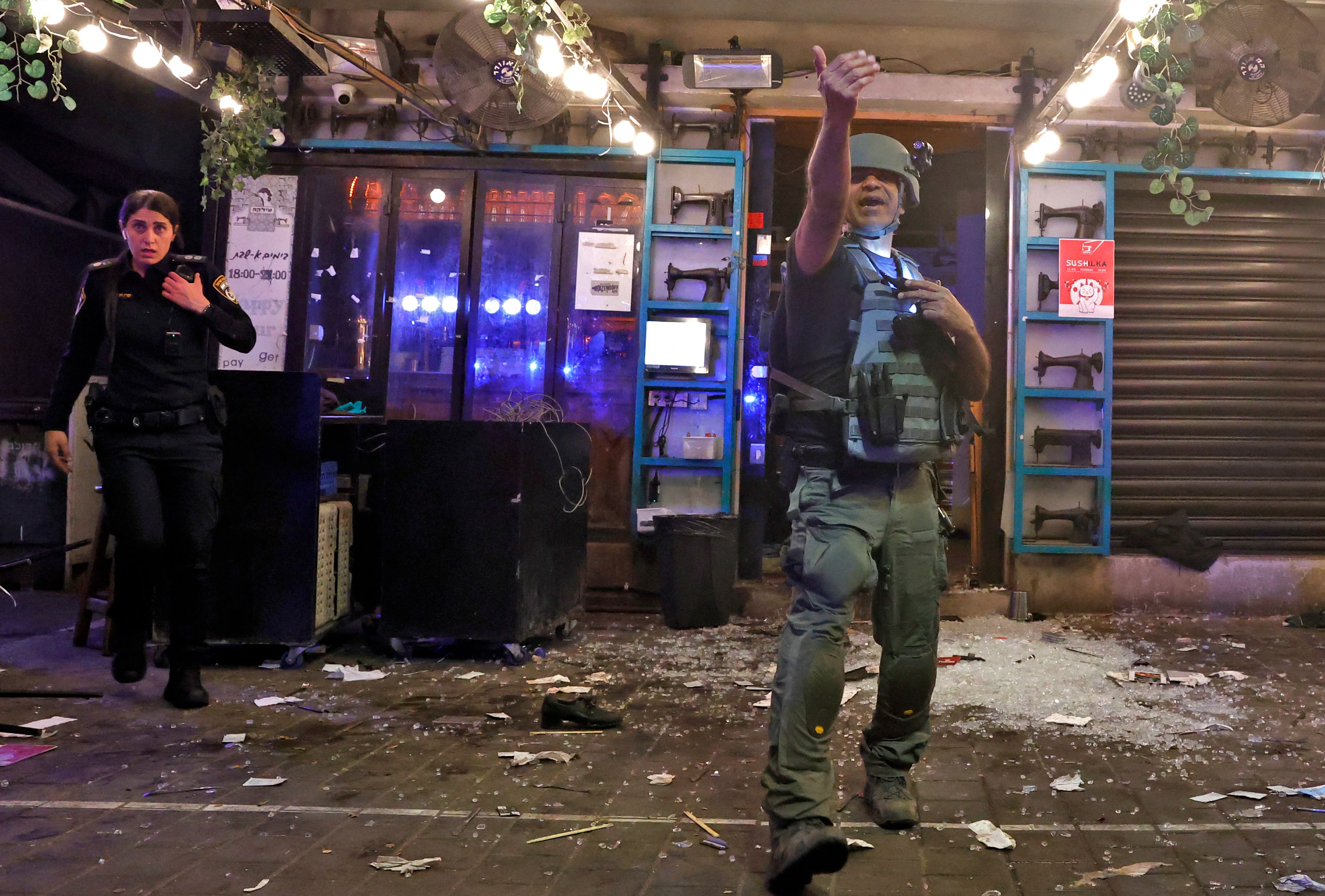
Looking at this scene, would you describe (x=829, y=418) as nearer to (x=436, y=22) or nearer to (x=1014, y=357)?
(x=1014, y=357)

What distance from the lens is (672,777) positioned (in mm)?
3619

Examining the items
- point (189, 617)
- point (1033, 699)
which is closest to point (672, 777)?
point (1033, 699)

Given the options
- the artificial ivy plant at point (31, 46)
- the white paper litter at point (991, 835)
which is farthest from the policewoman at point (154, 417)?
the white paper litter at point (991, 835)

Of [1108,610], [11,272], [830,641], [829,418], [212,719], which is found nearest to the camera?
[830,641]

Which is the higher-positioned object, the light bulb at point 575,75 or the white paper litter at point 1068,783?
the light bulb at point 575,75

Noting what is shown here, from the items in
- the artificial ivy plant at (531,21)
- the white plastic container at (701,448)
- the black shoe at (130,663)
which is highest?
the artificial ivy plant at (531,21)

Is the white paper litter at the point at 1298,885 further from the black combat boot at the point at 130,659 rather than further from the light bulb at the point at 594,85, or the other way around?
the light bulb at the point at 594,85

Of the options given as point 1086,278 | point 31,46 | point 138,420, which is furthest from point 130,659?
point 1086,278

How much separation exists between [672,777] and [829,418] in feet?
5.20

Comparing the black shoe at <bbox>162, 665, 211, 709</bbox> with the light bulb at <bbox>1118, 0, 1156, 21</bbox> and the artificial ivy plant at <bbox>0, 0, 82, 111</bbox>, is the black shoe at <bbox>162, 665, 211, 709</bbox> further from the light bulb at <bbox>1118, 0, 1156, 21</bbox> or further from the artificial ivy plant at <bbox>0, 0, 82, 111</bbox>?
the light bulb at <bbox>1118, 0, 1156, 21</bbox>

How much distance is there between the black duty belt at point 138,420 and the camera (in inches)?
173

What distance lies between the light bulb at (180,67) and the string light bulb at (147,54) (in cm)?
9

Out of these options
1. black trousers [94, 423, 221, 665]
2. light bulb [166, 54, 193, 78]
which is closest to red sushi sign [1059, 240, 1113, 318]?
black trousers [94, 423, 221, 665]

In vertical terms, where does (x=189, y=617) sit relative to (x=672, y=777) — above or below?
above
